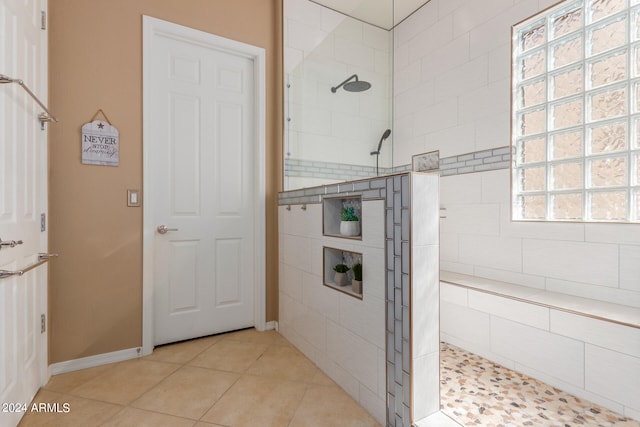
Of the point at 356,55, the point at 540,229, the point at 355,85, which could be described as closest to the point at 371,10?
the point at 356,55

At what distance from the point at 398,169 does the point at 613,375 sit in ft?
5.22

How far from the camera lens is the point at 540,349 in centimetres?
173

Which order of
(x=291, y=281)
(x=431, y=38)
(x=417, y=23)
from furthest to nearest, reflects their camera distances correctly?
(x=417, y=23), (x=431, y=38), (x=291, y=281)

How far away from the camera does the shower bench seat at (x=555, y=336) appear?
1.43m

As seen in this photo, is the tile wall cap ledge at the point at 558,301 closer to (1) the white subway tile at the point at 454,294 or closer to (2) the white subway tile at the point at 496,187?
(1) the white subway tile at the point at 454,294

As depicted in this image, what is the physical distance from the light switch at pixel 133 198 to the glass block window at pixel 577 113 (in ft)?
8.56

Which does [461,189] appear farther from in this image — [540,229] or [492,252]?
[540,229]

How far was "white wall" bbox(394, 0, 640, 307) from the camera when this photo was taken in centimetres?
177

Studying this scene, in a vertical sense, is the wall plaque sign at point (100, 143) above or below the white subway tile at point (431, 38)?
below

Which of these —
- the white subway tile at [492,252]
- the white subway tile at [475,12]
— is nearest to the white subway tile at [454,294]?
the white subway tile at [492,252]

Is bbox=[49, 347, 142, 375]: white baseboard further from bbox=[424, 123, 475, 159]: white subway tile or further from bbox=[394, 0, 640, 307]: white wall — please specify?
bbox=[424, 123, 475, 159]: white subway tile

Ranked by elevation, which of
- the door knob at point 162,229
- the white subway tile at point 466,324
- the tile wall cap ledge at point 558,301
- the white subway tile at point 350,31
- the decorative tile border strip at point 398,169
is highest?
the white subway tile at point 350,31

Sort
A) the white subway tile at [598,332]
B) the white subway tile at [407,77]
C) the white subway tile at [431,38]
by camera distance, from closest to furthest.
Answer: the white subway tile at [598,332] → the white subway tile at [431,38] → the white subway tile at [407,77]

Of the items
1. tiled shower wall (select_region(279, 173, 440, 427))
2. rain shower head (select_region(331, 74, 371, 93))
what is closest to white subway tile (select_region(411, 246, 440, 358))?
tiled shower wall (select_region(279, 173, 440, 427))
